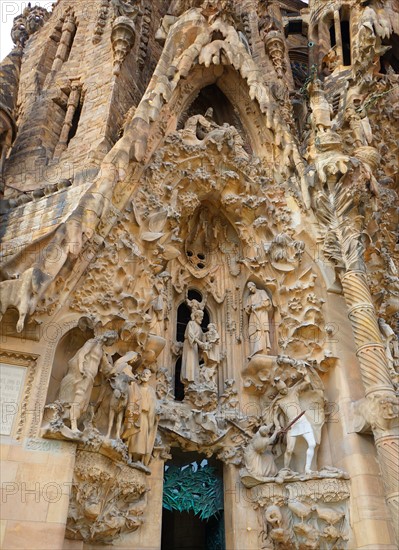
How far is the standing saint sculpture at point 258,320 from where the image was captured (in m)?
8.87

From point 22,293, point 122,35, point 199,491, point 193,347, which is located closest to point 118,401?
point 22,293

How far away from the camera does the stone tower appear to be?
6660mm

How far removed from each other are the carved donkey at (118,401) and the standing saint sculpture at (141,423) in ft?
0.45

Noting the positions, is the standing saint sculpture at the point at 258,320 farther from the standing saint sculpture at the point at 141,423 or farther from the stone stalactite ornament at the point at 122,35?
the stone stalactite ornament at the point at 122,35

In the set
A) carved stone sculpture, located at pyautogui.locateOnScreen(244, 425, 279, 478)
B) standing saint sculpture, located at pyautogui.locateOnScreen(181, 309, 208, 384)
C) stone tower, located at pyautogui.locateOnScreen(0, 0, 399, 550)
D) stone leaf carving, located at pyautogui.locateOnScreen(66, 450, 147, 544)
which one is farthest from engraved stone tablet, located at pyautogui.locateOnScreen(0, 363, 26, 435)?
carved stone sculpture, located at pyautogui.locateOnScreen(244, 425, 279, 478)

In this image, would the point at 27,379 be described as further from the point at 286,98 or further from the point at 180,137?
the point at 286,98

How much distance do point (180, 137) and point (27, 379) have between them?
5342 millimetres

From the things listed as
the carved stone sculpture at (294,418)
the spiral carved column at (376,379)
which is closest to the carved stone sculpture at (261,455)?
the carved stone sculpture at (294,418)

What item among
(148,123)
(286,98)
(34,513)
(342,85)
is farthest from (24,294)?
(342,85)

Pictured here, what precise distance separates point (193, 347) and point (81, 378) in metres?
2.61

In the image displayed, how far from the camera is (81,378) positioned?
6668 mm

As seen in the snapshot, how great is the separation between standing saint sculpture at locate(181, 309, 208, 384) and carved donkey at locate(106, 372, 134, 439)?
5.07 feet

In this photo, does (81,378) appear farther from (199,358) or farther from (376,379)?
(376,379)

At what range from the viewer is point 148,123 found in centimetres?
934
